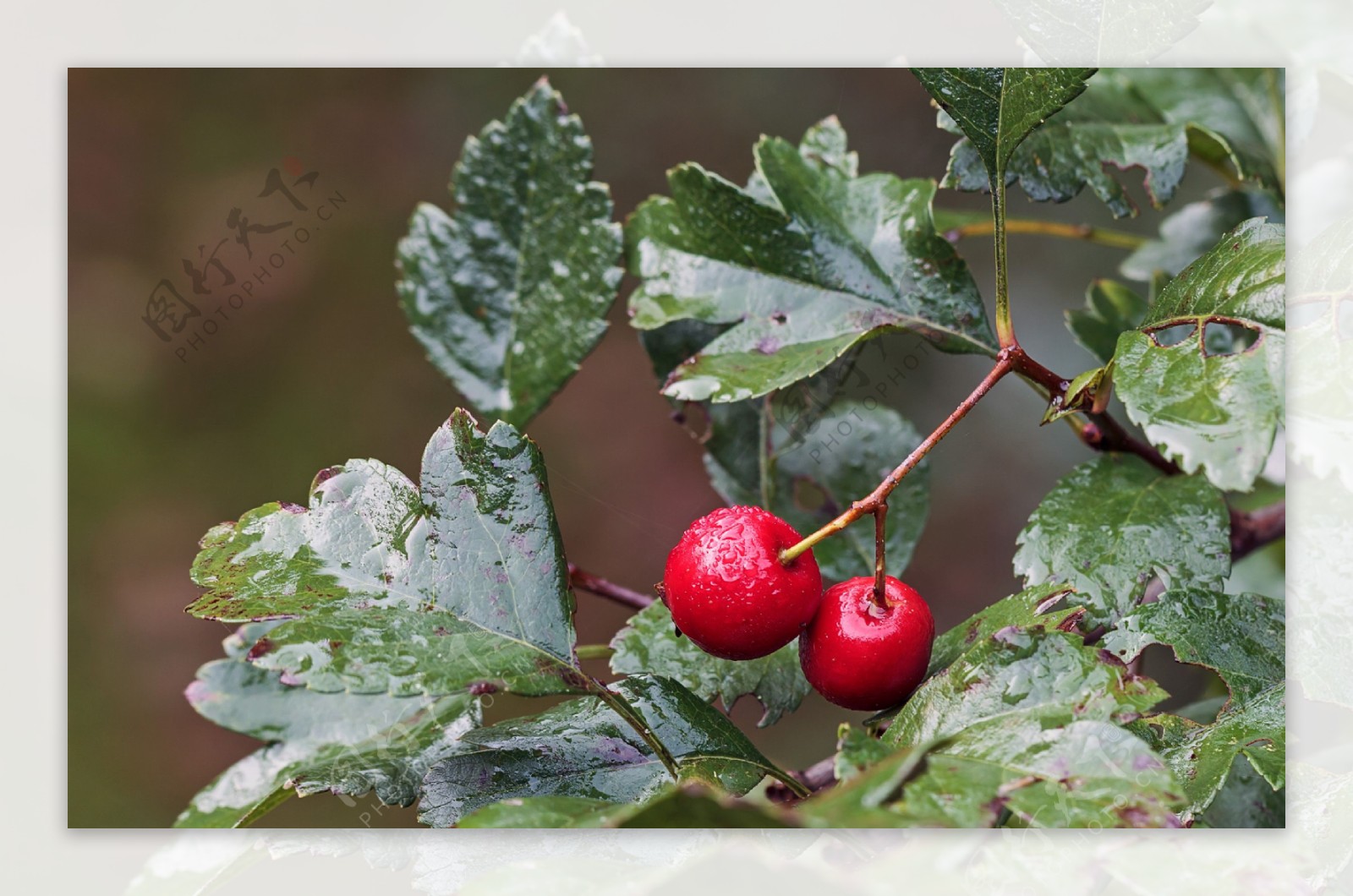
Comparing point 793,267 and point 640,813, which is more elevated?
point 793,267

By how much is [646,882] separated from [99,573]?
0.92m

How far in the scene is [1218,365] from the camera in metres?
0.55

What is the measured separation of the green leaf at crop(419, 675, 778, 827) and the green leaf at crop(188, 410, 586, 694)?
4 centimetres

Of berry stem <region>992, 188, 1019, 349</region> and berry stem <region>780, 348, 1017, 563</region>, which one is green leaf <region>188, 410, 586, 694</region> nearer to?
berry stem <region>780, 348, 1017, 563</region>

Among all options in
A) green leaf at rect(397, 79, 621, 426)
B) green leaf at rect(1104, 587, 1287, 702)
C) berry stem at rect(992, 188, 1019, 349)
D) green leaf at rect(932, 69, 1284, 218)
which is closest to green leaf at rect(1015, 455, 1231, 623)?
green leaf at rect(1104, 587, 1287, 702)

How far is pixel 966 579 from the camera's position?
1.97 metres

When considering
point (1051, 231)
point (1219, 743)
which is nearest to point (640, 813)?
point (1219, 743)

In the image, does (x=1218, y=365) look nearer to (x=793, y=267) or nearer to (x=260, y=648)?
(x=793, y=267)

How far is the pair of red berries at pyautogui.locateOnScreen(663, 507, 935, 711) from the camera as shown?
0.59 m

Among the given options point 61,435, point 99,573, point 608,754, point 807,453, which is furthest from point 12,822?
point 807,453

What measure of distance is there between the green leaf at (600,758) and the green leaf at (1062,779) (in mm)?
134

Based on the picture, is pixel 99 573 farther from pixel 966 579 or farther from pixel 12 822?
pixel 966 579

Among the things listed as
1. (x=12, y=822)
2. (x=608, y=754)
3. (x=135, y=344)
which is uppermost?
(x=135, y=344)

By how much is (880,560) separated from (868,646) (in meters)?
0.05
